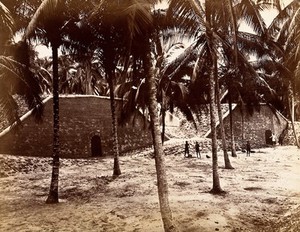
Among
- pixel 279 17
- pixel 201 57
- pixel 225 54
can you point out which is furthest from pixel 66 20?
pixel 279 17

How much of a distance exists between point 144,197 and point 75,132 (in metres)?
11.3

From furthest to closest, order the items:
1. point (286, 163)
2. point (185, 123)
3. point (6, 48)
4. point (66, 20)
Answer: point (185, 123) → point (286, 163) → point (6, 48) → point (66, 20)

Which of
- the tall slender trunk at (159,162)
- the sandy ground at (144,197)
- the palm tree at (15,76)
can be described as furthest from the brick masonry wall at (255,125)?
the tall slender trunk at (159,162)

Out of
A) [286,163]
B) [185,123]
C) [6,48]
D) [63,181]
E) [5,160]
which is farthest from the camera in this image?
[185,123]

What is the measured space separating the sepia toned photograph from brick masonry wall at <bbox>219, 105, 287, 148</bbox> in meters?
4.57

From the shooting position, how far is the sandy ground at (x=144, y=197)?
8836mm

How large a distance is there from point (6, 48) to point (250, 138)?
71.9ft

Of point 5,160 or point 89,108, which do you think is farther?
point 89,108

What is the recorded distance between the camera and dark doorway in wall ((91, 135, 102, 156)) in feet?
76.8

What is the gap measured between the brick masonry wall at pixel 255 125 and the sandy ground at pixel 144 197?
9.20m

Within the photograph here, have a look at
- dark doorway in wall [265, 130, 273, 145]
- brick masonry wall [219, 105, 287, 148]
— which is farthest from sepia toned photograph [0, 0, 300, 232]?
dark doorway in wall [265, 130, 273, 145]

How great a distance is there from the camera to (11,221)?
30.4 ft

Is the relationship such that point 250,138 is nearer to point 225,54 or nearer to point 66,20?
point 225,54

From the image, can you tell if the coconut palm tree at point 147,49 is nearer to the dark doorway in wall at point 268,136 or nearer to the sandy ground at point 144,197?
the sandy ground at point 144,197
